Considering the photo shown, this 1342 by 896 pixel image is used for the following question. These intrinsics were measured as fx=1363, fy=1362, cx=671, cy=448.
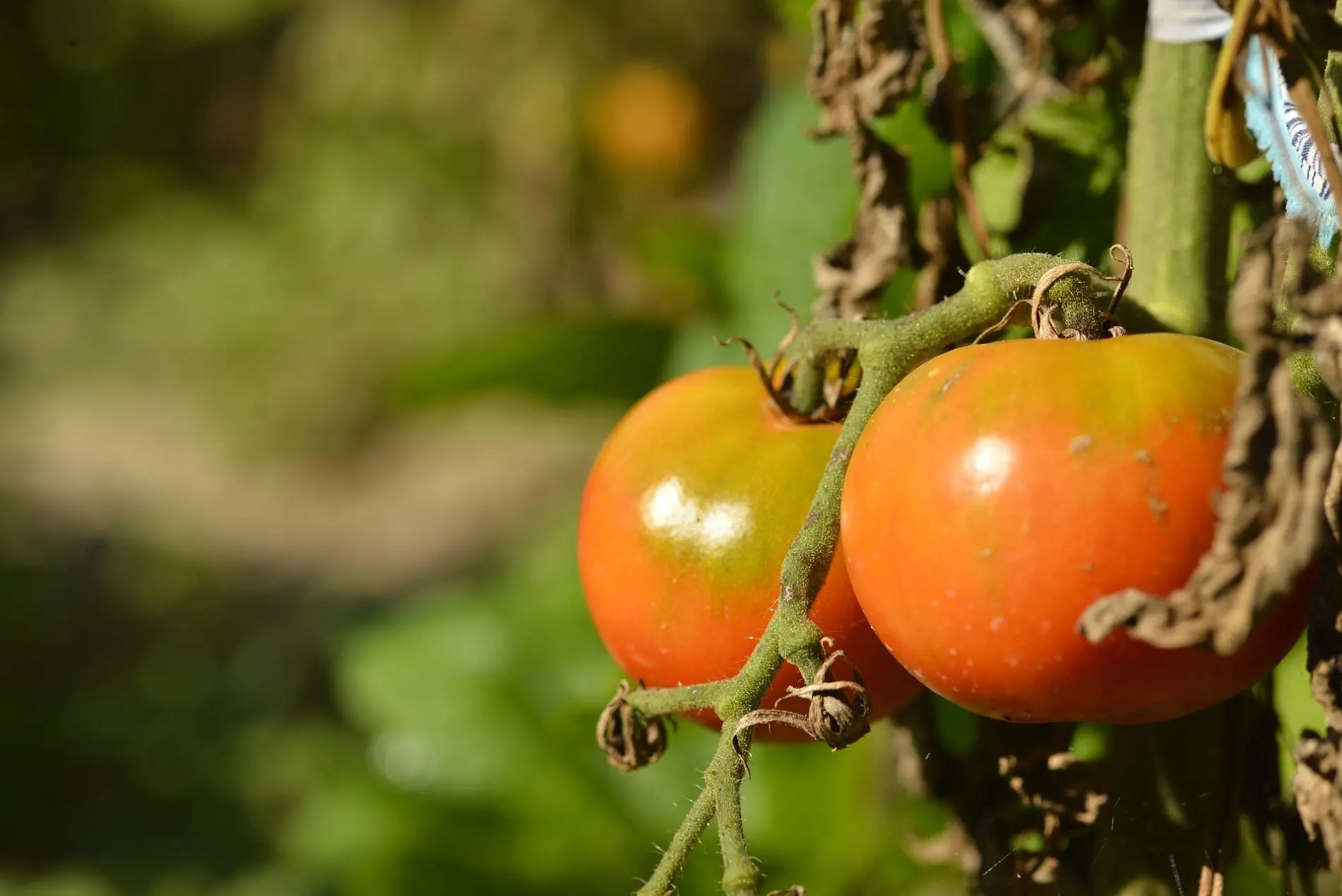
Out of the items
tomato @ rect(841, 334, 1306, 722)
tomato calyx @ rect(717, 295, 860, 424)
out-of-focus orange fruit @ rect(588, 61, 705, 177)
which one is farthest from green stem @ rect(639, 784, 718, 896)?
out-of-focus orange fruit @ rect(588, 61, 705, 177)

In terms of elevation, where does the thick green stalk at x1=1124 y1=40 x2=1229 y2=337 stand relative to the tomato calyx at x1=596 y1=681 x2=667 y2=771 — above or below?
above

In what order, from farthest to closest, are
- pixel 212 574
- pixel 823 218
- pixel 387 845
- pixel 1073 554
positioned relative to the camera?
1. pixel 212 574
2. pixel 387 845
3. pixel 823 218
4. pixel 1073 554

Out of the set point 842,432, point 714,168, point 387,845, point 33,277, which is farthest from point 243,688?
point 842,432

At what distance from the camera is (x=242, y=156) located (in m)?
6.50

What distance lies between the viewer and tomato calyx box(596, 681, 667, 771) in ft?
2.13

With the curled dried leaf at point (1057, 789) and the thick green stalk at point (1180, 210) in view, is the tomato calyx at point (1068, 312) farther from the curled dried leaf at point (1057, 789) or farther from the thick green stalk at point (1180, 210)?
the curled dried leaf at point (1057, 789)

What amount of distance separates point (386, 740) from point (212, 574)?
10.8 ft

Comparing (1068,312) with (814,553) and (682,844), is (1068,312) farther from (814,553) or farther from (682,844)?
(682,844)

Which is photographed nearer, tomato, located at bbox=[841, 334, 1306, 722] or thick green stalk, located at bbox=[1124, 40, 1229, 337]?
tomato, located at bbox=[841, 334, 1306, 722]

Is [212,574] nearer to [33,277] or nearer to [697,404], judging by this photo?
[33,277]

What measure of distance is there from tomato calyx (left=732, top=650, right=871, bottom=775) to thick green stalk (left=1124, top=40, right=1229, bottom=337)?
275mm

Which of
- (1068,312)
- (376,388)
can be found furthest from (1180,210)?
(376,388)

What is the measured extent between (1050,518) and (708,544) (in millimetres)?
184

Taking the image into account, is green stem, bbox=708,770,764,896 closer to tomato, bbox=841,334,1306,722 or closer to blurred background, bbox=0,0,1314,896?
tomato, bbox=841,334,1306,722
